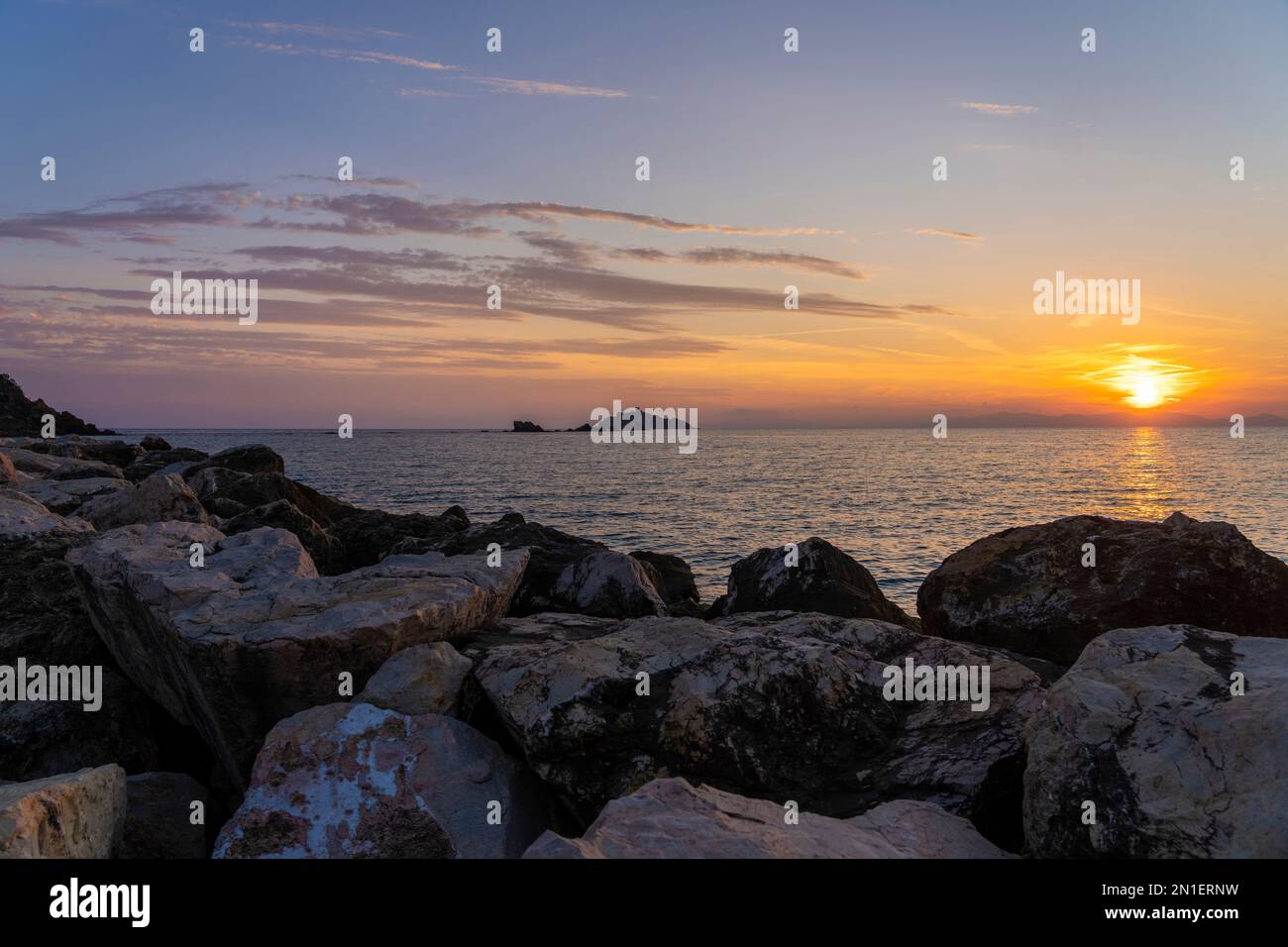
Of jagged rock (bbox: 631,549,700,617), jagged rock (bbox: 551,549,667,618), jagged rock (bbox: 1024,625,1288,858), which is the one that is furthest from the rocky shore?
jagged rock (bbox: 631,549,700,617)

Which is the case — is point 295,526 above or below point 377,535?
above

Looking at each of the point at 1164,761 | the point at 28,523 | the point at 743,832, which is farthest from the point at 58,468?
the point at 1164,761

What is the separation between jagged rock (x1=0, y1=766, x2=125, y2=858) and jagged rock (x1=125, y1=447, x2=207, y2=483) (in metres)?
20.9

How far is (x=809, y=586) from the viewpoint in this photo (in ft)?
41.7

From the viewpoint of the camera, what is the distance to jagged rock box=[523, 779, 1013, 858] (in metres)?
4.66

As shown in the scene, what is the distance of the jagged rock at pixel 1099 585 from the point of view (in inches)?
363

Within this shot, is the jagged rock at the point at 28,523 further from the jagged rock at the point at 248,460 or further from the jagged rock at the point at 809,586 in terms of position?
the jagged rock at the point at 248,460

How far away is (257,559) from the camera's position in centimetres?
971

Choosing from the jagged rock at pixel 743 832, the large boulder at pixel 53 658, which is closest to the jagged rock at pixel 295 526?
the large boulder at pixel 53 658

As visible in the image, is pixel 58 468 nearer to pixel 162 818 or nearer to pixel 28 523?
pixel 28 523

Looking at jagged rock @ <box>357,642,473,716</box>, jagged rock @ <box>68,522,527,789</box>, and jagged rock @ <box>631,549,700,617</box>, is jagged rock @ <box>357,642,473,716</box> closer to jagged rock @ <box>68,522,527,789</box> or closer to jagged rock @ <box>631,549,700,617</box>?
jagged rock @ <box>68,522,527,789</box>

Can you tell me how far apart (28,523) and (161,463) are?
3108cm
